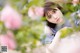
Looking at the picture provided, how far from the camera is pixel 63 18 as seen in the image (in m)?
1.22

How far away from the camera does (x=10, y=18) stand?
3.86ft

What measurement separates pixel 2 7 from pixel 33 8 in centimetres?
21

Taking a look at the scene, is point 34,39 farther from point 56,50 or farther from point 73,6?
point 73,6

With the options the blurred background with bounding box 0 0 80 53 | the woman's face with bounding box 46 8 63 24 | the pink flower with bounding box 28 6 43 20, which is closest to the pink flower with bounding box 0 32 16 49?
the blurred background with bounding box 0 0 80 53

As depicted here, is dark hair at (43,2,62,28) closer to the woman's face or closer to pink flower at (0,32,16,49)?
the woman's face

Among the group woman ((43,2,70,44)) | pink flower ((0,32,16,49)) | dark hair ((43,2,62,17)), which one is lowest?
pink flower ((0,32,16,49))

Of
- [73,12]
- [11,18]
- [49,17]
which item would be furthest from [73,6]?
[11,18]

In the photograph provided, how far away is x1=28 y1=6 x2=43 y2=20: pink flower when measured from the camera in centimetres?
119

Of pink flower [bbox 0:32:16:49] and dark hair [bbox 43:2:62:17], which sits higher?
dark hair [bbox 43:2:62:17]

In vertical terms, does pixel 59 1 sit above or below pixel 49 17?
above

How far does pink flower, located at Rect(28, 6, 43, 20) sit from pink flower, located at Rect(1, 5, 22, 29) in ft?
0.27

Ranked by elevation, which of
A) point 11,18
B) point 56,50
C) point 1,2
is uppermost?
point 1,2

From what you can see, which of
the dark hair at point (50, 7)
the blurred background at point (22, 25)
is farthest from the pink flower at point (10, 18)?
the dark hair at point (50, 7)

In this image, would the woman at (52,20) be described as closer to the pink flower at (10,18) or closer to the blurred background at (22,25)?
the blurred background at (22,25)
